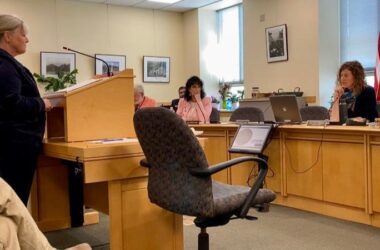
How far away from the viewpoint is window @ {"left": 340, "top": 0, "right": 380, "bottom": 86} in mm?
5953

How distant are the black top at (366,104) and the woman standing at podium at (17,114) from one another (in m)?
2.89

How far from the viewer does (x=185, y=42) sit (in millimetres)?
8711

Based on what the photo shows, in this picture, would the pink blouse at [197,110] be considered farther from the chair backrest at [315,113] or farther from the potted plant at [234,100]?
the potted plant at [234,100]

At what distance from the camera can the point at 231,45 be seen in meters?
8.40

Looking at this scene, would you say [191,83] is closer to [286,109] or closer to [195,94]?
[195,94]

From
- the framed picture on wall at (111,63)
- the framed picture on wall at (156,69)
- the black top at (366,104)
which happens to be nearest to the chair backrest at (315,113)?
the black top at (366,104)

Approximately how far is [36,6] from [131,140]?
5.60 metres

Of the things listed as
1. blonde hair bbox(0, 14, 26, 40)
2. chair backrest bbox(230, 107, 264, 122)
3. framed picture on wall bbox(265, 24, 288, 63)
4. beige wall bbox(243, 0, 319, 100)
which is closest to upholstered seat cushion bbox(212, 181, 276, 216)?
blonde hair bbox(0, 14, 26, 40)

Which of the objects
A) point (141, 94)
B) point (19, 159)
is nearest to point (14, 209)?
point (19, 159)

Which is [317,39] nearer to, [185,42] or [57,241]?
[185,42]

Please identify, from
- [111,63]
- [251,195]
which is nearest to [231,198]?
[251,195]

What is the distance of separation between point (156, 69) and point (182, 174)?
21.3 ft

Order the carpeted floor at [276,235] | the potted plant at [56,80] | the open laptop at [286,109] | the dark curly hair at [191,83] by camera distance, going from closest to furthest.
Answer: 1. the carpeted floor at [276,235]
2. the open laptop at [286,109]
3. the dark curly hair at [191,83]
4. the potted plant at [56,80]

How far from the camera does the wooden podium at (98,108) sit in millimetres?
2430
